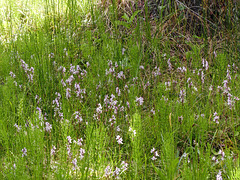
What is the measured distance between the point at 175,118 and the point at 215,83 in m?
0.86

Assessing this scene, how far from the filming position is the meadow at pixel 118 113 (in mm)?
1680

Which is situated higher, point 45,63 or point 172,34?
point 172,34

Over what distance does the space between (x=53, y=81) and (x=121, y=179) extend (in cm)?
131

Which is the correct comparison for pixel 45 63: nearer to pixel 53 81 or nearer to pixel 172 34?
pixel 53 81

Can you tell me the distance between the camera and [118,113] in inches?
94.9

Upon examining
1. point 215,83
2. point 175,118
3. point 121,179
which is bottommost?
point 121,179

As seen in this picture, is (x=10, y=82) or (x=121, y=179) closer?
(x=121, y=179)

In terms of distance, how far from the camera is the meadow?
1.68 m

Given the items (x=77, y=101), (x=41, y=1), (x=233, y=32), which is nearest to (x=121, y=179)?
(x=77, y=101)

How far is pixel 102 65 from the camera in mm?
2719

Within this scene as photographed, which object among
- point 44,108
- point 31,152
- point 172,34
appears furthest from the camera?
point 172,34

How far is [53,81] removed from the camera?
2703 millimetres

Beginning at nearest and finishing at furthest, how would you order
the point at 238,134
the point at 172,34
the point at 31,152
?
1. the point at 31,152
2. the point at 238,134
3. the point at 172,34

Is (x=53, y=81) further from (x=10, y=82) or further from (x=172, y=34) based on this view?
(x=172, y=34)
